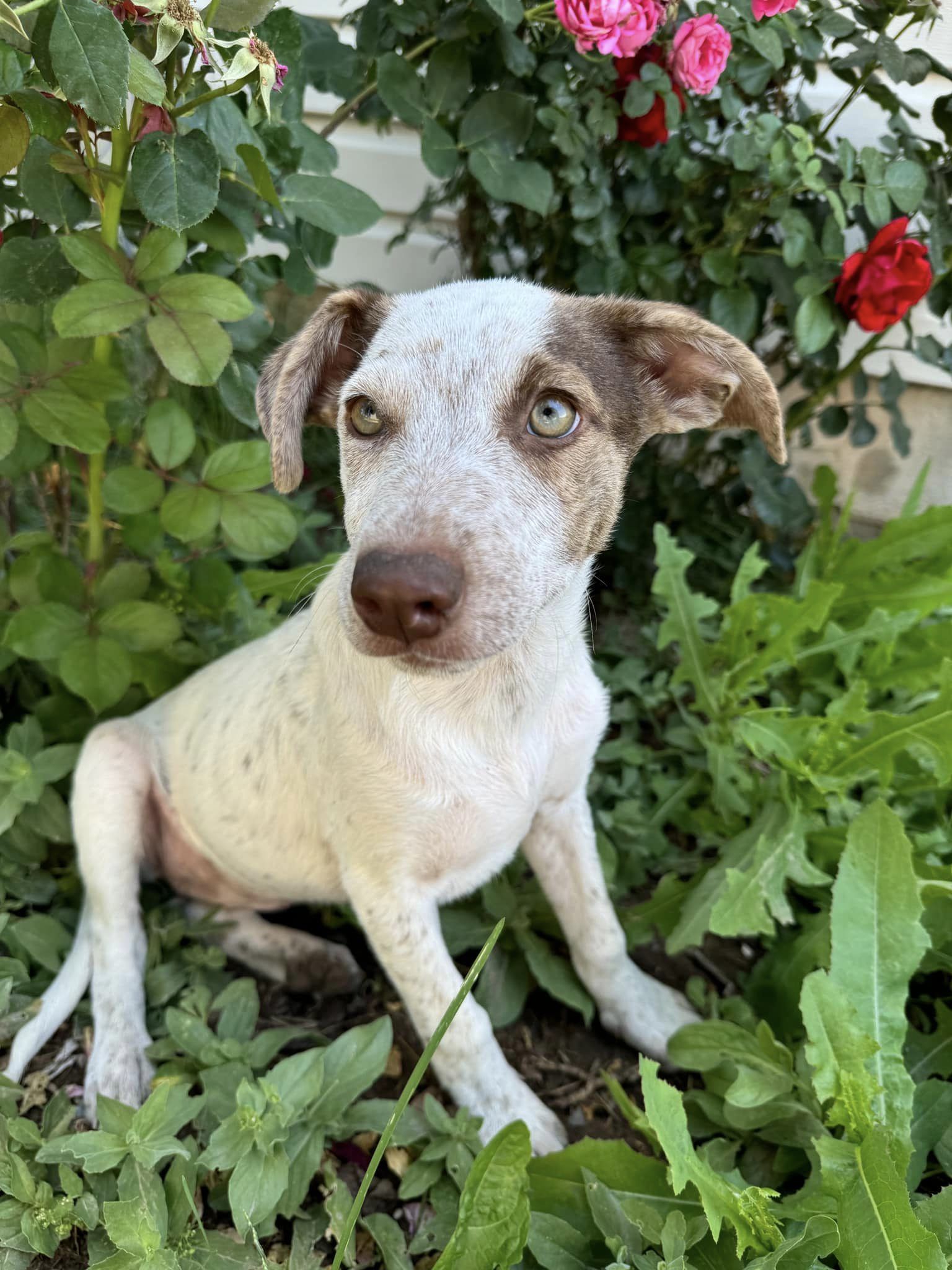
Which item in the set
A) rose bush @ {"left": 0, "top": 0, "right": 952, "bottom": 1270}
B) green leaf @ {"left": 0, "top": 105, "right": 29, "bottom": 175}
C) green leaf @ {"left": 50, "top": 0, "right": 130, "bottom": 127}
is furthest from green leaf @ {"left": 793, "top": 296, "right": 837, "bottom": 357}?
green leaf @ {"left": 0, "top": 105, "right": 29, "bottom": 175}

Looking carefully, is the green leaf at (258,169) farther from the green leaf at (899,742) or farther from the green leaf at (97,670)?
the green leaf at (899,742)

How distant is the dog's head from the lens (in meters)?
1.66

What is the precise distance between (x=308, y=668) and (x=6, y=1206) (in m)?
1.39

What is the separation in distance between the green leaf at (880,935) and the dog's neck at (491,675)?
871 millimetres

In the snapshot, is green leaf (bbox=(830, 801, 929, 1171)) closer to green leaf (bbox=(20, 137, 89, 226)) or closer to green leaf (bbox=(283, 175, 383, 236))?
green leaf (bbox=(283, 175, 383, 236))

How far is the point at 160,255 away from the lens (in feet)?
7.04

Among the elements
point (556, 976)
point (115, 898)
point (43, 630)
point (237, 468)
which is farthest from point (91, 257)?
point (556, 976)

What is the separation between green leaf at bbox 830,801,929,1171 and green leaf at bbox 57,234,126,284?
2.24 meters

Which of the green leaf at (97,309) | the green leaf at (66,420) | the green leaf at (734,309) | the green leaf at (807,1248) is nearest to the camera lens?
the green leaf at (807,1248)

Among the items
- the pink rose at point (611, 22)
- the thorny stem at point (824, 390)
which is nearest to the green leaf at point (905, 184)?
the thorny stem at point (824, 390)

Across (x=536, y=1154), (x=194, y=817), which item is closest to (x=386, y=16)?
(x=194, y=817)

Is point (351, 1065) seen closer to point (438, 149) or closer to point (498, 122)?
point (438, 149)

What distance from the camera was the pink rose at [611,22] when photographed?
7.50 ft

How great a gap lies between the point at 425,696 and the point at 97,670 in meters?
1.08
